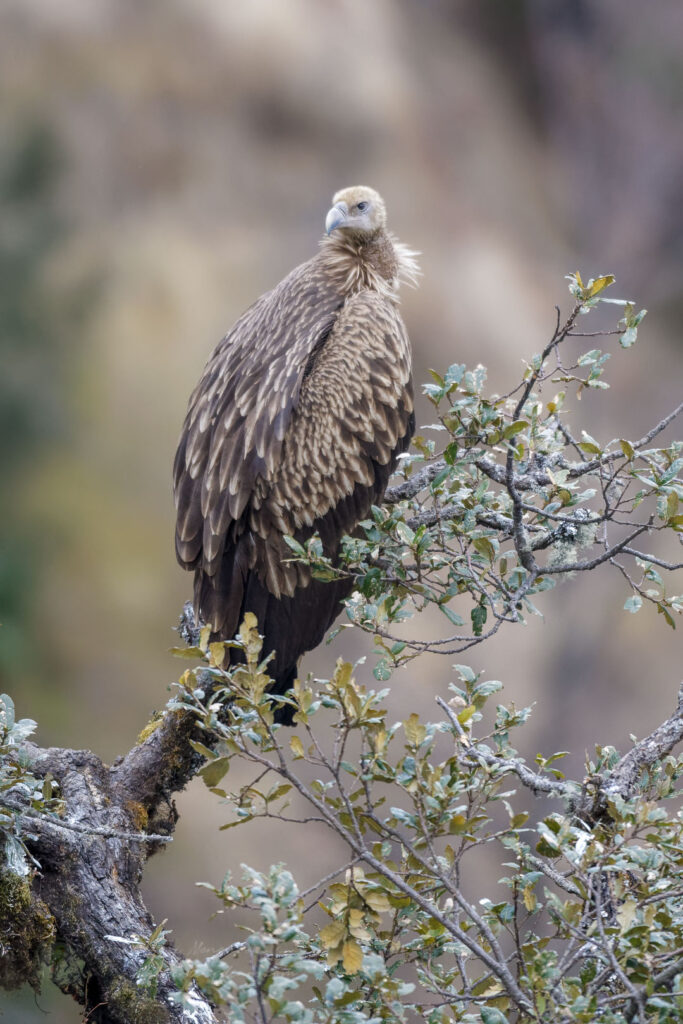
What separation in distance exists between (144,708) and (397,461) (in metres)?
3.59

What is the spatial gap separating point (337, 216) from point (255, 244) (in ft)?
10.4

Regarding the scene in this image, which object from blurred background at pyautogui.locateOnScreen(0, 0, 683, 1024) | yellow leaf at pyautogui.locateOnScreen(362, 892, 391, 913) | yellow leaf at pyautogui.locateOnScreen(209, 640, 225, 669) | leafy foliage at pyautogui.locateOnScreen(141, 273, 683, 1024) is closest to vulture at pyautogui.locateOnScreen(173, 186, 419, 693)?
leafy foliage at pyautogui.locateOnScreen(141, 273, 683, 1024)

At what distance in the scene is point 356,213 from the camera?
3193 millimetres

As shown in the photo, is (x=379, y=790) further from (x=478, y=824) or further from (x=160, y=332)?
(x=478, y=824)

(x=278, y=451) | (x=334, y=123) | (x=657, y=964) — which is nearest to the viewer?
(x=657, y=964)

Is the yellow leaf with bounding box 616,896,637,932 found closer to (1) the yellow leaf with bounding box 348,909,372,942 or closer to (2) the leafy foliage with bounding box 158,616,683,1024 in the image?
(2) the leafy foliage with bounding box 158,616,683,1024

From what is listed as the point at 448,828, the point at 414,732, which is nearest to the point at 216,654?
the point at 414,732

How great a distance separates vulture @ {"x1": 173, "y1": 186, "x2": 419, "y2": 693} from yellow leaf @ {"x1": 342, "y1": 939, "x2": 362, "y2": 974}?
4.46 feet

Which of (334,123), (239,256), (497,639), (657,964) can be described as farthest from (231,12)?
(657,964)

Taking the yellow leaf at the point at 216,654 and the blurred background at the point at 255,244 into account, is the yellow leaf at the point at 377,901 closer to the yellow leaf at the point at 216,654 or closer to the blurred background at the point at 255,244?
the yellow leaf at the point at 216,654

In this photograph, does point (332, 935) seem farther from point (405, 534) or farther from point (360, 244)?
point (360, 244)

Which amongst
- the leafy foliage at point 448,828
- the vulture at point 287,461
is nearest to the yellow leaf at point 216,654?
the leafy foliage at point 448,828

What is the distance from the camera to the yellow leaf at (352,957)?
1.31m

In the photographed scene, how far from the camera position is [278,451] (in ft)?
8.56
